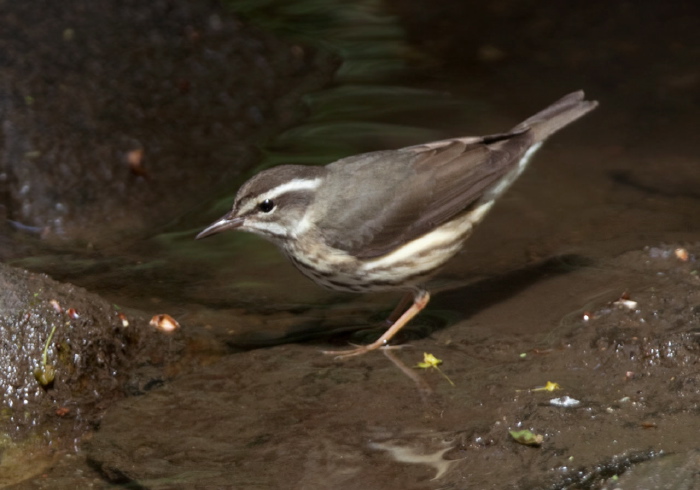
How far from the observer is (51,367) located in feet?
16.3

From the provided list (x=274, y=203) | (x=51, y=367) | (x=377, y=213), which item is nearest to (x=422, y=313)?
(x=377, y=213)

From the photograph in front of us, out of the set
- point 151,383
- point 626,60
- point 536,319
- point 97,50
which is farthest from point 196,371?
point 626,60

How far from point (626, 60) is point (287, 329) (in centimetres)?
514

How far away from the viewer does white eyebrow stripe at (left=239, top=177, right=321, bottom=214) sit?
Result: 5.74 meters

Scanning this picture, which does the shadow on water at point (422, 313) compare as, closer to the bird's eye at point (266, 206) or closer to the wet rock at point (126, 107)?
the bird's eye at point (266, 206)

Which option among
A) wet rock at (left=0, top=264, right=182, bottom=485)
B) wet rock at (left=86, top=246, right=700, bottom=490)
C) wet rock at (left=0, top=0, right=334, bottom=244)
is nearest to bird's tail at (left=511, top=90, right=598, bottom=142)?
wet rock at (left=86, top=246, right=700, bottom=490)

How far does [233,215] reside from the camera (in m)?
5.76

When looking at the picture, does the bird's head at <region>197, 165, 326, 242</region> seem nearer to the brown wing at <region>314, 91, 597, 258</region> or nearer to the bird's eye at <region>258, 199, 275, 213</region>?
the bird's eye at <region>258, 199, 275, 213</region>

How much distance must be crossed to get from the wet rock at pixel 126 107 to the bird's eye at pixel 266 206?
1922 mm

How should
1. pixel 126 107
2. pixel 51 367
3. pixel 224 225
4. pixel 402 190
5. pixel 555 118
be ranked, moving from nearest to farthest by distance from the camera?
pixel 51 367 < pixel 224 225 < pixel 402 190 < pixel 555 118 < pixel 126 107

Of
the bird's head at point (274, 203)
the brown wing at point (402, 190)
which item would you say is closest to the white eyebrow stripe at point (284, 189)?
the bird's head at point (274, 203)

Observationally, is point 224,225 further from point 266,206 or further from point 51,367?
point 51,367

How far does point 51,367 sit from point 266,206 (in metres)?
1.55

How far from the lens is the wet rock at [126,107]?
7562 mm
